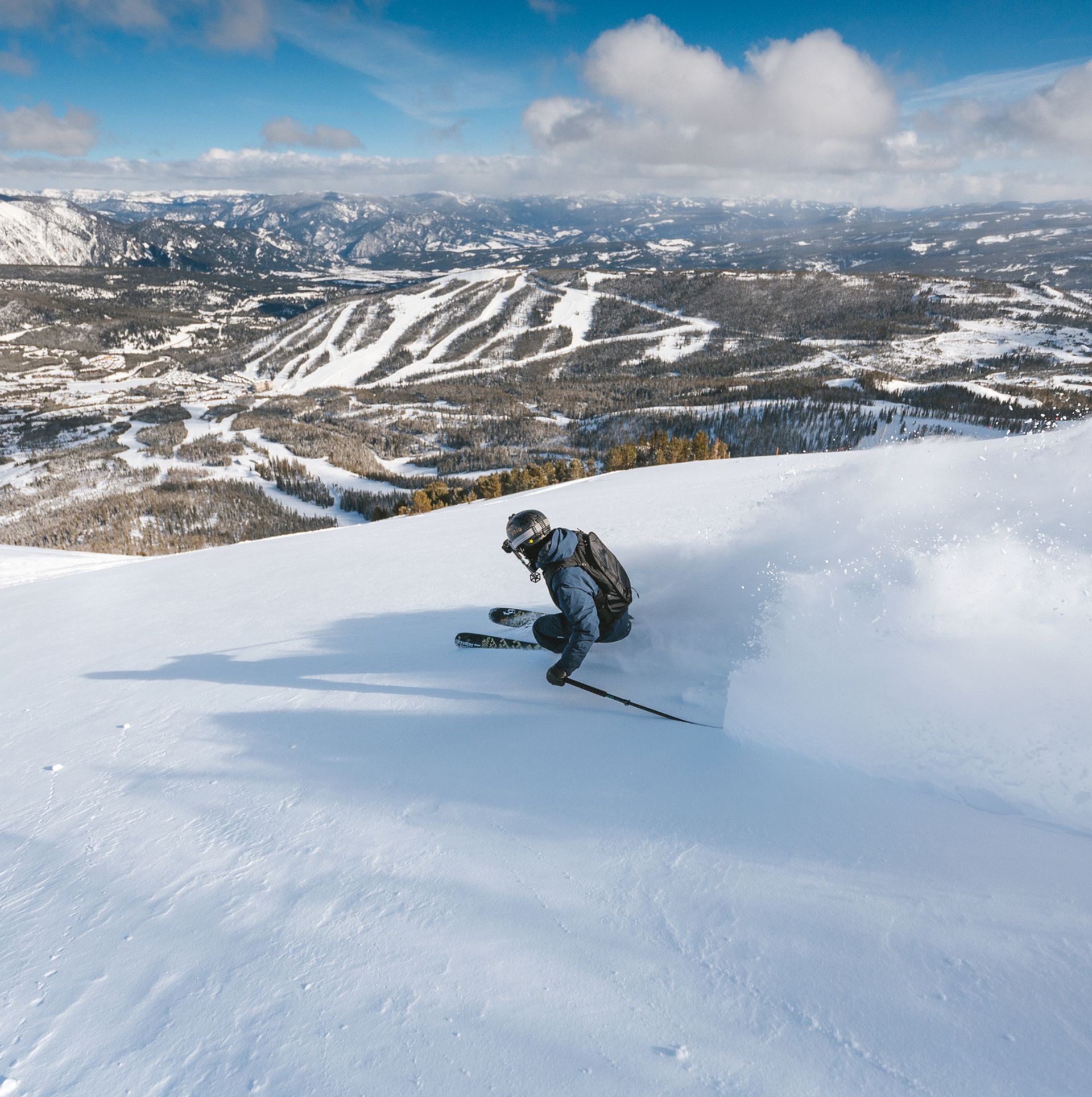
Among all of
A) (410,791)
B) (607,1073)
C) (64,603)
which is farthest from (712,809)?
(64,603)

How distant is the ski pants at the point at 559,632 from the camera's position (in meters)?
6.00

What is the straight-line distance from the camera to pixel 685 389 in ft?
511

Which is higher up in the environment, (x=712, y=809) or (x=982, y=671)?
(x=982, y=671)

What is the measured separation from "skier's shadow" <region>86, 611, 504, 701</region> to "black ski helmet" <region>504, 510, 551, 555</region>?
154cm

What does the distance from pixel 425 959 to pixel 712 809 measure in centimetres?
191

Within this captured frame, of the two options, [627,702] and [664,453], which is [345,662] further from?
[664,453]

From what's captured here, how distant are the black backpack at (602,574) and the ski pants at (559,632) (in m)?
0.12

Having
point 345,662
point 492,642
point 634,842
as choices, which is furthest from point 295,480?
point 634,842

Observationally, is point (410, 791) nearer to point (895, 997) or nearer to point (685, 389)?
point (895, 997)

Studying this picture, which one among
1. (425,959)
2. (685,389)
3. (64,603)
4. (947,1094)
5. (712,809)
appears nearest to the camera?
(947,1094)

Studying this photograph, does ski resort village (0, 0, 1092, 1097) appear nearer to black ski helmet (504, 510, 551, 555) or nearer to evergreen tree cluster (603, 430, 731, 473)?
black ski helmet (504, 510, 551, 555)

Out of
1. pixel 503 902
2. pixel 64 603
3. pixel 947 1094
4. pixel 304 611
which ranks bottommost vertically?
pixel 64 603

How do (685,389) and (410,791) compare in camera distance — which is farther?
(685,389)

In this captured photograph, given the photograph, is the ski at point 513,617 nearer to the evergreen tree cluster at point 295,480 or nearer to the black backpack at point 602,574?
the black backpack at point 602,574
